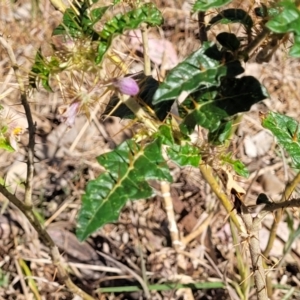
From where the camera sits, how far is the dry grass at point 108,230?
6.14ft

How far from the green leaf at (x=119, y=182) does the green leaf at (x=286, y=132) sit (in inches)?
9.3

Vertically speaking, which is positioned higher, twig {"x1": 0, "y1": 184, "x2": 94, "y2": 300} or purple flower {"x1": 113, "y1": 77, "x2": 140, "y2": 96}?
purple flower {"x1": 113, "y1": 77, "x2": 140, "y2": 96}

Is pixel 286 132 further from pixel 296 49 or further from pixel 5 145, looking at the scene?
pixel 5 145

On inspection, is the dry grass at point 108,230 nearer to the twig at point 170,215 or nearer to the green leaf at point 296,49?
the twig at point 170,215

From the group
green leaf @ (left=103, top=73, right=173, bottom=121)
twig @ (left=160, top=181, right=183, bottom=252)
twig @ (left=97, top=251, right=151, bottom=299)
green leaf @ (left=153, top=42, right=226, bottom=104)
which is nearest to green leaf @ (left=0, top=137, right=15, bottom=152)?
green leaf @ (left=103, top=73, right=173, bottom=121)

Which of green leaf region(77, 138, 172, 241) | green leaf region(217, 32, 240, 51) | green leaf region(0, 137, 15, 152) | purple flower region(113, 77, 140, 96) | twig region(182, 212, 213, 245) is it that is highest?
green leaf region(217, 32, 240, 51)

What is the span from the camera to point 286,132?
1.02 m

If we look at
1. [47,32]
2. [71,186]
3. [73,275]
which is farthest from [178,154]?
[47,32]

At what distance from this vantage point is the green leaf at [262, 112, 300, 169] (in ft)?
3.22

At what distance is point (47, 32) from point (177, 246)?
1.11 metres

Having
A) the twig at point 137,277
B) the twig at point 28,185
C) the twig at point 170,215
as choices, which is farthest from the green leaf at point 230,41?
the twig at point 137,277

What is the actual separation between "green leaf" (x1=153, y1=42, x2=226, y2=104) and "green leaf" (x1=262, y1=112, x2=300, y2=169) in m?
0.25

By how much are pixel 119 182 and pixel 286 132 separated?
0.36 meters

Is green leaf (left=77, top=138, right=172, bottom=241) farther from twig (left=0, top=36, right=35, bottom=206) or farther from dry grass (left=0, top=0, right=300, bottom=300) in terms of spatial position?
dry grass (left=0, top=0, right=300, bottom=300)
